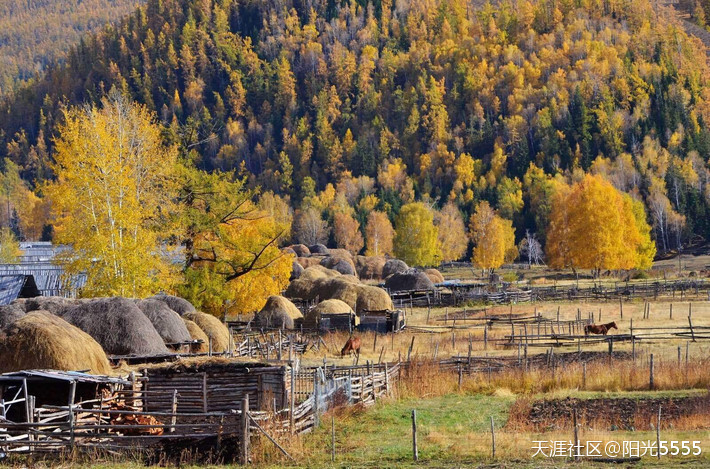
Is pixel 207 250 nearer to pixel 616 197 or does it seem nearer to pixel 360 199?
pixel 616 197

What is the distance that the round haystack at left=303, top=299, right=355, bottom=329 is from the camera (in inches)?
2061

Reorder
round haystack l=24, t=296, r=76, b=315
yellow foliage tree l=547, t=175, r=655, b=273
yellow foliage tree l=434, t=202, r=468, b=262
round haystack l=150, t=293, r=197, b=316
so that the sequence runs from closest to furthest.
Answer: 1. round haystack l=24, t=296, r=76, b=315
2. round haystack l=150, t=293, r=197, b=316
3. yellow foliage tree l=547, t=175, r=655, b=273
4. yellow foliage tree l=434, t=202, r=468, b=262

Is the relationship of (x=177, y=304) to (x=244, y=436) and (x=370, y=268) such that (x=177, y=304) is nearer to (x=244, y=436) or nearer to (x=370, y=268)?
(x=244, y=436)

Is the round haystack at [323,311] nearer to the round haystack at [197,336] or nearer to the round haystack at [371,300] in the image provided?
the round haystack at [371,300]

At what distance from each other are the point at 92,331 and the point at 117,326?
33.3 inches

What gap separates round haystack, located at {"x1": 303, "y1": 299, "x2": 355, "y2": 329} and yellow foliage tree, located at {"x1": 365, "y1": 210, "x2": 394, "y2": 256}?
8648 centimetres

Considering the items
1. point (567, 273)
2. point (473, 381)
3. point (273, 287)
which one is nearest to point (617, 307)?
point (273, 287)

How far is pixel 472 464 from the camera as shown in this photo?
2061 cm

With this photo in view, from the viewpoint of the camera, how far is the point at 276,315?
5291cm

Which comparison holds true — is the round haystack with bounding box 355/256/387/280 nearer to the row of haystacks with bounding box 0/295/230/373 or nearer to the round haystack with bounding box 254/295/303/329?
the round haystack with bounding box 254/295/303/329

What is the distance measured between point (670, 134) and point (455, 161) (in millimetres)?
39829

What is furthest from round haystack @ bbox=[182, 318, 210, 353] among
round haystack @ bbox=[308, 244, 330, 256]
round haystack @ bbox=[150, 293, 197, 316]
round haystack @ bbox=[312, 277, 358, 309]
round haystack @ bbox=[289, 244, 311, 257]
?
round haystack @ bbox=[308, 244, 330, 256]

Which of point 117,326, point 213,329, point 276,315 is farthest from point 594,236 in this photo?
point 117,326

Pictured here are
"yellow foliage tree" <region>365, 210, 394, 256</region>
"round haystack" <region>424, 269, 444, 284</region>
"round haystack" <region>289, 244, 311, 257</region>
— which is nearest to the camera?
"round haystack" <region>424, 269, 444, 284</region>
